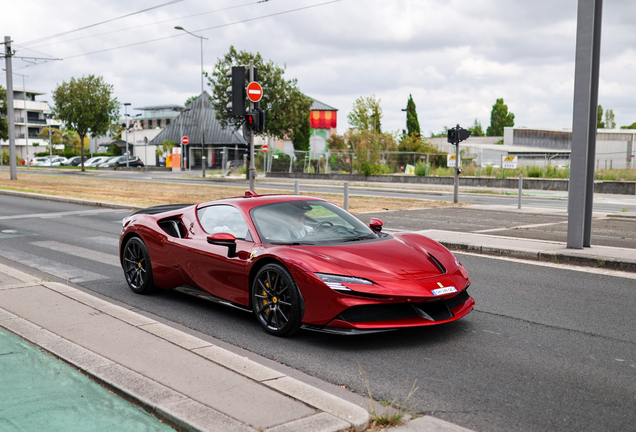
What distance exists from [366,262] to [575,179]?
19.0 feet

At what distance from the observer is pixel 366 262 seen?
4926 millimetres

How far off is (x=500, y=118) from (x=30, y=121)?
85.5 metres

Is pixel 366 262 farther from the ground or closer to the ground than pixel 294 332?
farther from the ground

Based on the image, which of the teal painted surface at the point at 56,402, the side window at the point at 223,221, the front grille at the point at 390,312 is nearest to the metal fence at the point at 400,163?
the side window at the point at 223,221

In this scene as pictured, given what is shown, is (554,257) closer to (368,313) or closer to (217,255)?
(368,313)

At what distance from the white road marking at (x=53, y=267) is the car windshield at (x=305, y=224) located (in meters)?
3.31

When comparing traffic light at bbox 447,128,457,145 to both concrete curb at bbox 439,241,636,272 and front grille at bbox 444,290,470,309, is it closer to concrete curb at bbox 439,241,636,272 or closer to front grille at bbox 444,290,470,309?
concrete curb at bbox 439,241,636,272

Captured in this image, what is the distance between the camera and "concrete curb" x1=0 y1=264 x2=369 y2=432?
10.7 feet

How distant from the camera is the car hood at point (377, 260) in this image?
4793 millimetres

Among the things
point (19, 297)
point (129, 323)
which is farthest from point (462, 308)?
point (19, 297)

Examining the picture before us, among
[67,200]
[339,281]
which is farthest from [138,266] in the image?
[67,200]

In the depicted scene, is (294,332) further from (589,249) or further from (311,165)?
(311,165)

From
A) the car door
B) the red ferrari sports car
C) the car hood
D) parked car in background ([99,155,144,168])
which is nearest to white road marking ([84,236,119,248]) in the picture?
the red ferrari sports car

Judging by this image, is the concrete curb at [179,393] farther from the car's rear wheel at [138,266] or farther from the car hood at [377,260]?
the car's rear wheel at [138,266]
